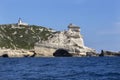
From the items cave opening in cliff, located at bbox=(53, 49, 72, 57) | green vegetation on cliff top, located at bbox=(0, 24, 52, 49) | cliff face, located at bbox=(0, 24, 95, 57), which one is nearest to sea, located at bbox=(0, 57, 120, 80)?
cave opening in cliff, located at bbox=(53, 49, 72, 57)

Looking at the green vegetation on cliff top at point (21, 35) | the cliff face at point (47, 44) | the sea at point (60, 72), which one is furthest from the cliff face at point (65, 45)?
the sea at point (60, 72)

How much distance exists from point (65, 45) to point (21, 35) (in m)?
33.5

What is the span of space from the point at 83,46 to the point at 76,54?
278 inches

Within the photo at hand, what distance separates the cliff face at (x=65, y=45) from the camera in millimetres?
156375

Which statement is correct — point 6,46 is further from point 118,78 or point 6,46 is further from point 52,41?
point 118,78

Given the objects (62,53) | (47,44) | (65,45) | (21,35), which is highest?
(21,35)

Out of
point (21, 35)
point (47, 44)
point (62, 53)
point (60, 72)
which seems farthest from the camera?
point (21, 35)

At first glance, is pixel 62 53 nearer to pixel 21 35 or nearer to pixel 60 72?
pixel 21 35

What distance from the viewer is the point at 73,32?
166125 millimetres

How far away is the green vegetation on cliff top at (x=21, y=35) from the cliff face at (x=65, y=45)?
12568mm

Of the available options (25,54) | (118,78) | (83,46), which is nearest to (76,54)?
(83,46)

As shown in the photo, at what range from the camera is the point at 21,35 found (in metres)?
185

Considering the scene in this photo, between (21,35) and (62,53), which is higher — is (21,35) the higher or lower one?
the higher one

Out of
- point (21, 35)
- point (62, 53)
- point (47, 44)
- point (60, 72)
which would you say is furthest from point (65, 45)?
point (60, 72)
